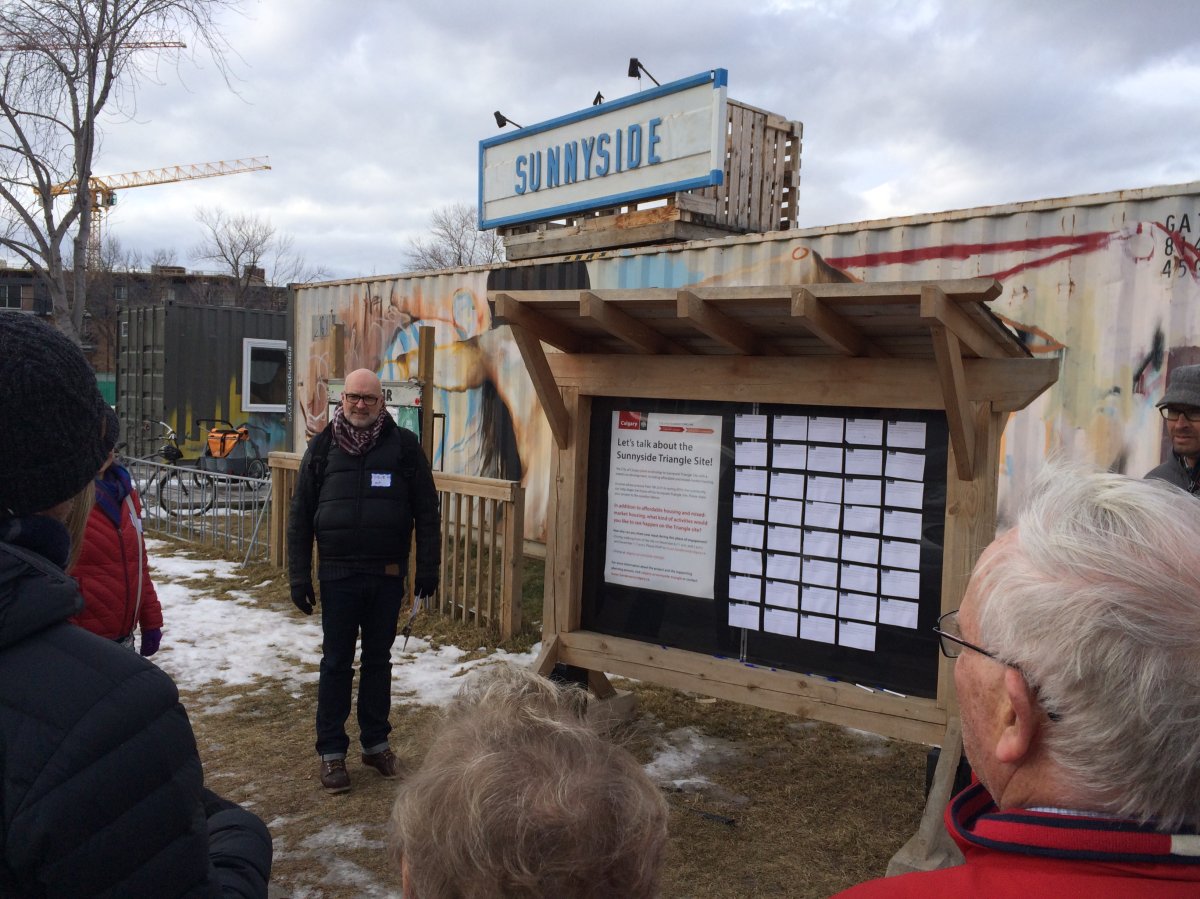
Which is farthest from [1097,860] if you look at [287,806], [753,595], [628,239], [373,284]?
[373,284]

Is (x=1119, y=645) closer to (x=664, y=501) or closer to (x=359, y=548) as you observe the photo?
(x=664, y=501)

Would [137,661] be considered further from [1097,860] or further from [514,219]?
[514,219]

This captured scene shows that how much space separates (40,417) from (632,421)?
3.47 metres

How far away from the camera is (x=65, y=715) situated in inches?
44.7

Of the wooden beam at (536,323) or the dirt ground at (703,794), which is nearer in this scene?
the dirt ground at (703,794)

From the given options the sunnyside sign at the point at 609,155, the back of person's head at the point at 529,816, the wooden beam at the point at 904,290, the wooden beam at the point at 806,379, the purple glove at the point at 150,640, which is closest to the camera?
the back of person's head at the point at 529,816

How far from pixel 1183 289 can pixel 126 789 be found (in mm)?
5495

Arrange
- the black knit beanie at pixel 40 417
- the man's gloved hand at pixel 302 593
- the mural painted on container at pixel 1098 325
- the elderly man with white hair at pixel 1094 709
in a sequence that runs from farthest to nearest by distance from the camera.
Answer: the mural painted on container at pixel 1098 325 < the man's gloved hand at pixel 302 593 < the black knit beanie at pixel 40 417 < the elderly man with white hair at pixel 1094 709

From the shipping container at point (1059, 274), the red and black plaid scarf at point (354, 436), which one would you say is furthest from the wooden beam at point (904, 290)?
the red and black plaid scarf at point (354, 436)

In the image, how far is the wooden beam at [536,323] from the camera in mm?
4230

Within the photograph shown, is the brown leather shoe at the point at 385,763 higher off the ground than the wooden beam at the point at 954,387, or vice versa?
the wooden beam at the point at 954,387

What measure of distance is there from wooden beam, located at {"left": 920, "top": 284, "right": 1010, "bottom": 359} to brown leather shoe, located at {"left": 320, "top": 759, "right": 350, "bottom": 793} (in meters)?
3.31

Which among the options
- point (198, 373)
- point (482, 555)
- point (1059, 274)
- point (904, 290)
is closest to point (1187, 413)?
point (904, 290)

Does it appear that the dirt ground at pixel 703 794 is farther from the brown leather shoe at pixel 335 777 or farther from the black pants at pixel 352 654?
the black pants at pixel 352 654
